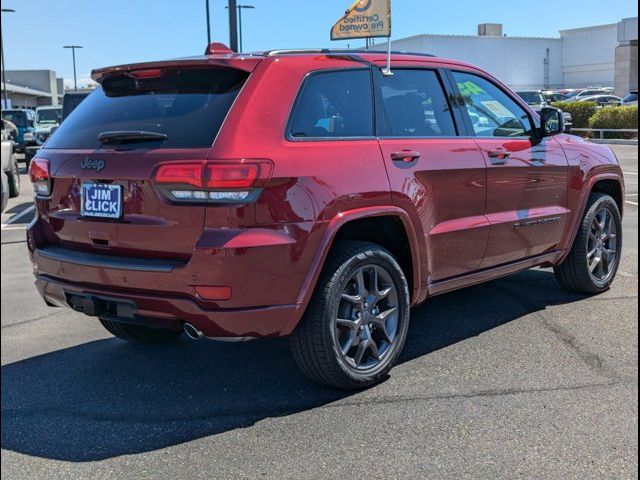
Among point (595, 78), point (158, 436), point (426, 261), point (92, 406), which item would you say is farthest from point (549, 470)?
point (595, 78)

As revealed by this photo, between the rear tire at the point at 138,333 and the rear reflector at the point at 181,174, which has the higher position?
the rear reflector at the point at 181,174

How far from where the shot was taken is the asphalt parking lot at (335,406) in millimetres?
3127

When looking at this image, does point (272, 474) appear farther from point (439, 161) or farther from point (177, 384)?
point (439, 161)

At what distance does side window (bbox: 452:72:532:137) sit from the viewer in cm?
474

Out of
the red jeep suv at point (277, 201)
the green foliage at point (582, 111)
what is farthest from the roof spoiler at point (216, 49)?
the green foliage at point (582, 111)

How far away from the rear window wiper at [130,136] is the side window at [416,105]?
1.34 metres

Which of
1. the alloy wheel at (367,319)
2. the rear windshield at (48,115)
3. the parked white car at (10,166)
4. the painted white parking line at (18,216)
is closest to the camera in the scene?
the alloy wheel at (367,319)

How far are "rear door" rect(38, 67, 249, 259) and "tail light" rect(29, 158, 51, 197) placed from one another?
0.15 ft

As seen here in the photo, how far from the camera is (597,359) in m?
4.31

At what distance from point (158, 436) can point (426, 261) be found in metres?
1.82

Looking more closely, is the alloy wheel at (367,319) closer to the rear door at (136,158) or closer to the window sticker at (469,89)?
the rear door at (136,158)

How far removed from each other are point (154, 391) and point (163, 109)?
157 centimetres

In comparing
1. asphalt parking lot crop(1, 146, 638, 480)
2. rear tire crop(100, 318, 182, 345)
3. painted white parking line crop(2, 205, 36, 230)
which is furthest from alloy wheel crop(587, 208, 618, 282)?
painted white parking line crop(2, 205, 36, 230)

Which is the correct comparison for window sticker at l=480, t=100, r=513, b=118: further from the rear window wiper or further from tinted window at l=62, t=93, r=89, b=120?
tinted window at l=62, t=93, r=89, b=120
